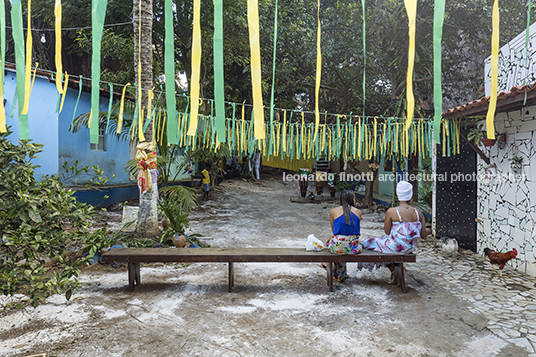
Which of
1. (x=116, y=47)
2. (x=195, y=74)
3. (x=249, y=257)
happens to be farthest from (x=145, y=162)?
(x=116, y=47)

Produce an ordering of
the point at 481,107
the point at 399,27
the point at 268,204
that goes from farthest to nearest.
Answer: the point at 268,204
the point at 399,27
the point at 481,107

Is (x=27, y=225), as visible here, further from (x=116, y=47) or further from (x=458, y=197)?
(x=116, y=47)

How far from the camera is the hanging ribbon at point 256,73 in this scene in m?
1.76

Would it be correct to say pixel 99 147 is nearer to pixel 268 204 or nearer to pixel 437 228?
pixel 268 204

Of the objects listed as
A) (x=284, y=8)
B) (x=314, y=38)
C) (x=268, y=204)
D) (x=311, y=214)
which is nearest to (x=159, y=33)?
(x=284, y=8)

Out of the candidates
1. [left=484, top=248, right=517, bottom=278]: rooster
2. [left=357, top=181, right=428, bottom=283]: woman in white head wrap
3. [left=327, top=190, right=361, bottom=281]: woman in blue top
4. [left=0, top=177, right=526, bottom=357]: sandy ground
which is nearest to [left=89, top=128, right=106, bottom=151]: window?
[left=0, top=177, right=526, bottom=357]: sandy ground

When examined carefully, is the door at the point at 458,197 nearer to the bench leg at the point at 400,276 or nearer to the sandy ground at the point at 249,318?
the sandy ground at the point at 249,318

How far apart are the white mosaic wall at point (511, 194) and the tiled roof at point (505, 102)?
38 centimetres

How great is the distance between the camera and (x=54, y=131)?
7652 millimetres

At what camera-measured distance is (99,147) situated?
926cm

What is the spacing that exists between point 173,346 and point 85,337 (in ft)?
2.47

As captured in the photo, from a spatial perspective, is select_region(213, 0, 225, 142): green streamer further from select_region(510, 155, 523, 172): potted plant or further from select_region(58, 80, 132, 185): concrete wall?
select_region(58, 80, 132, 185): concrete wall

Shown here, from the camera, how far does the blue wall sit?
7.17 metres

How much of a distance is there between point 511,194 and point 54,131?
873 cm
